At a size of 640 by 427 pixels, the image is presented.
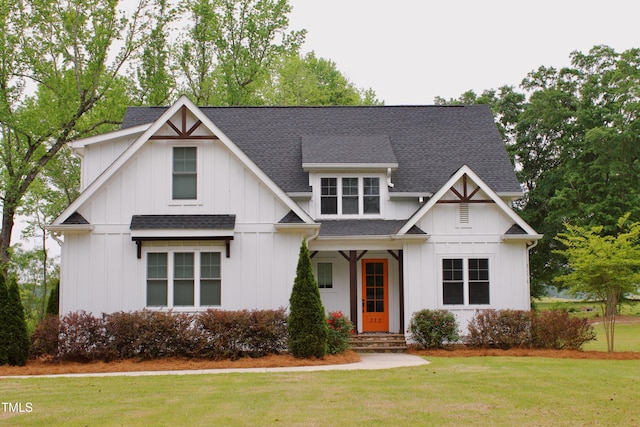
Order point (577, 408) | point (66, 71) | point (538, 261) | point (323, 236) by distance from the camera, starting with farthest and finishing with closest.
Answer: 1. point (538, 261)
2. point (66, 71)
3. point (323, 236)
4. point (577, 408)

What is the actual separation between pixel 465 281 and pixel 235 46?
935 inches

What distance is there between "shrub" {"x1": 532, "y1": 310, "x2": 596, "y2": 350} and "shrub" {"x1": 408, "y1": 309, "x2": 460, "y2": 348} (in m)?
2.19

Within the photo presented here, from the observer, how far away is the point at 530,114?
38.3m

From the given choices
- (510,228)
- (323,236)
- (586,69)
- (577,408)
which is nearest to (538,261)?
(586,69)

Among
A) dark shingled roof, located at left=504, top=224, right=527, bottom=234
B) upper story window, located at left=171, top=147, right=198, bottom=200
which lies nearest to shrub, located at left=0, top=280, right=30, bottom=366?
upper story window, located at left=171, top=147, right=198, bottom=200

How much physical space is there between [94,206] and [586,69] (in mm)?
30649

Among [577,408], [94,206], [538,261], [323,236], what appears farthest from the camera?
[538,261]

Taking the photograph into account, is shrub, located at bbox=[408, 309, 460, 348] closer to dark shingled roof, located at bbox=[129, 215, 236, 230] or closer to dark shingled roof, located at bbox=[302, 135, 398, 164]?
dark shingled roof, located at bbox=[302, 135, 398, 164]

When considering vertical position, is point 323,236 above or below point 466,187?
below

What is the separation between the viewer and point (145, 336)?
16297mm

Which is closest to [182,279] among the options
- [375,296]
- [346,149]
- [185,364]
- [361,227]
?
[185,364]

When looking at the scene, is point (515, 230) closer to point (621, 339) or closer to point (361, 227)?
point (361, 227)

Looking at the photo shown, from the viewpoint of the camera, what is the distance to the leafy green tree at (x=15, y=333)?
15805 millimetres

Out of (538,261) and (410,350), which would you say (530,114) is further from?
(410,350)
